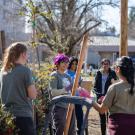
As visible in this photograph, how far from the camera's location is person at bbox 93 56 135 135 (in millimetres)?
4759

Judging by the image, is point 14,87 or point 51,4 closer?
point 14,87

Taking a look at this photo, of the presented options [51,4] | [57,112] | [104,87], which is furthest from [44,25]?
[57,112]

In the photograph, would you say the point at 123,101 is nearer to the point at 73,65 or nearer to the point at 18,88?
the point at 18,88

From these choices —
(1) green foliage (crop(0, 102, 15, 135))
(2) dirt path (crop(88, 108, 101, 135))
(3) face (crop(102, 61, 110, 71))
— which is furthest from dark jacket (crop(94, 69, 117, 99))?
(1) green foliage (crop(0, 102, 15, 135))

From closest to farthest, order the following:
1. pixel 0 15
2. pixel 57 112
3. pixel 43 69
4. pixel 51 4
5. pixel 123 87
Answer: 1. pixel 123 87
2. pixel 57 112
3. pixel 43 69
4. pixel 51 4
5. pixel 0 15

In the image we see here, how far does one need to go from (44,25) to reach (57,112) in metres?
23.3

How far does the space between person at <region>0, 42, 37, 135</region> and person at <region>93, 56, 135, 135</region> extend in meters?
0.80

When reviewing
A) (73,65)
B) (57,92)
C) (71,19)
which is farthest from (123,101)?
(71,19)

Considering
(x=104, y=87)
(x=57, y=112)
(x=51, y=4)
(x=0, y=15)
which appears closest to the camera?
(x=57, y=112)

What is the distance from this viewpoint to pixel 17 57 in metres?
4.99

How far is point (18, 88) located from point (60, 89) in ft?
5.12

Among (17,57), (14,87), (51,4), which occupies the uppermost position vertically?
(51,4)

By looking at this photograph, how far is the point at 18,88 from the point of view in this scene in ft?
16.3

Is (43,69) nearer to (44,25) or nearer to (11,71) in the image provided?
(11,71)
